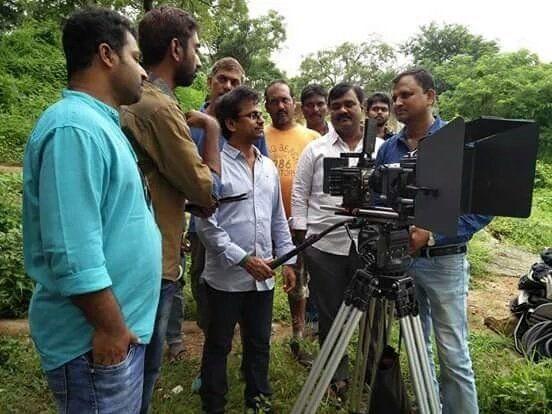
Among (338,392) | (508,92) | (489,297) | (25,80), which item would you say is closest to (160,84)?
(338,392)

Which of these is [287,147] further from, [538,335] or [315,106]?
[538,335]

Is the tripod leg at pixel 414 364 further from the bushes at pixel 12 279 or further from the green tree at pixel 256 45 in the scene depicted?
the green tree at pixel 256 45

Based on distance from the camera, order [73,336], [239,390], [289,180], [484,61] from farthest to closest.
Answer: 1. [484,61]
2. [289,180]
3. [239,390]
4. [73,336]

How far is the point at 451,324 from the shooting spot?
2.21 m

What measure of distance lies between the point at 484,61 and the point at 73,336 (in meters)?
18.9

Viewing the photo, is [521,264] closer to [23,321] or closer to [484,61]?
[23,321]

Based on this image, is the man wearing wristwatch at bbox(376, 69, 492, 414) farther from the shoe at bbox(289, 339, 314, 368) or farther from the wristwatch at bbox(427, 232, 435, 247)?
the shoe at bbox(289, 339, 314, 368)

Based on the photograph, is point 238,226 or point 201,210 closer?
point 201,210

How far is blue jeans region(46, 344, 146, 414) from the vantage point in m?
1.20

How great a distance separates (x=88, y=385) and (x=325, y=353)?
0.97 m

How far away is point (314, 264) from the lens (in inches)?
110

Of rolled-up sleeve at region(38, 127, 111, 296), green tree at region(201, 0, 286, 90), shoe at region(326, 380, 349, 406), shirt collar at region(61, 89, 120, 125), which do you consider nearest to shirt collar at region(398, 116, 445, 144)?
shoe at region(326, 380, 349, 406)

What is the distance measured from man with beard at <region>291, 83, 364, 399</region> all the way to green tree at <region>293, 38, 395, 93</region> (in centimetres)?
3612

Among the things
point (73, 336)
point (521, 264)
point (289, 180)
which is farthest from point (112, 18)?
point (521, 264)
